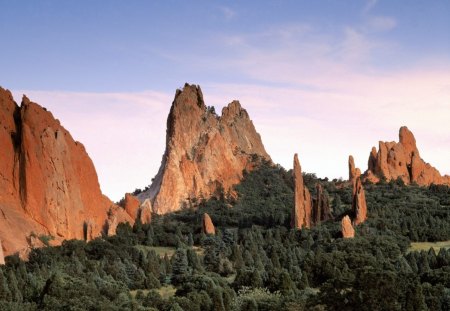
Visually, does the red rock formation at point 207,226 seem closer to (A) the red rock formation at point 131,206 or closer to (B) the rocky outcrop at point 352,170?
(A) the red rock formation at point 131,206

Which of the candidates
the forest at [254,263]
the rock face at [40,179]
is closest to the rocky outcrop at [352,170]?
the forest at [254,263]

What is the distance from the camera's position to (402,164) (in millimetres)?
129625

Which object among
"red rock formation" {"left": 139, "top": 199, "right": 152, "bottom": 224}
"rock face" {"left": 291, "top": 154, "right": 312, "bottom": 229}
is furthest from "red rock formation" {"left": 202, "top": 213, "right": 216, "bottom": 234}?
"rock face" {"left": 291, "top": 154, "right": 312, "bottom": 229}

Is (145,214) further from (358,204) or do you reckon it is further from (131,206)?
(358,204)

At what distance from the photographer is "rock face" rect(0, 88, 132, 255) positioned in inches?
3533

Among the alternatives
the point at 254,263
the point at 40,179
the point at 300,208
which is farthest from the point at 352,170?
the point at 40,179

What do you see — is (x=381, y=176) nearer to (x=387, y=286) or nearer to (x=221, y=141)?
(x=221, y=141)

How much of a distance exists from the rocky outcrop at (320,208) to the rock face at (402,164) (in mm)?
25264

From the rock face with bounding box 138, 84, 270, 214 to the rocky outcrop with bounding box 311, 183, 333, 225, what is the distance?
22.8 metres

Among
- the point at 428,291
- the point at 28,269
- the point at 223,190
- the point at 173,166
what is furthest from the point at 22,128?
the point at 428,291

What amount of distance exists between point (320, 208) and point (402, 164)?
30.5 m

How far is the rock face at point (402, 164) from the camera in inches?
5030

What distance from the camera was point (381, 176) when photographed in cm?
12706

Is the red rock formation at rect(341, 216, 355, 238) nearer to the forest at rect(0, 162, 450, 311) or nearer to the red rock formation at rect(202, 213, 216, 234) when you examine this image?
the forest at rect(0, 162, 450, 311)
